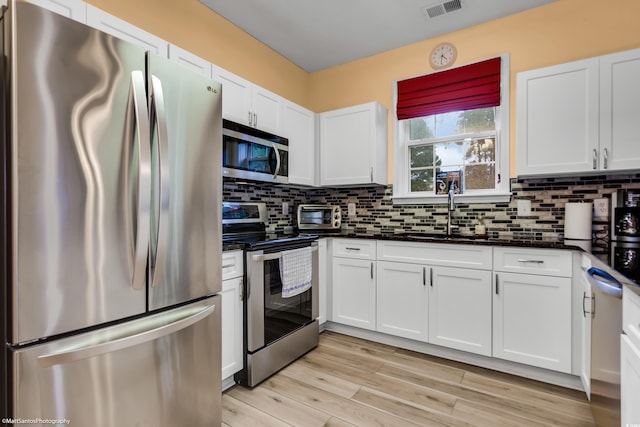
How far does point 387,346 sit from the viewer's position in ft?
8.72

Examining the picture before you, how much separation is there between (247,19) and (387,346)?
2.98m

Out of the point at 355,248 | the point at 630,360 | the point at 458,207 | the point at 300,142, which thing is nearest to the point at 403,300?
the point at 355,248

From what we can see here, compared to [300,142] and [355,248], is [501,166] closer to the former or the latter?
[355,248]

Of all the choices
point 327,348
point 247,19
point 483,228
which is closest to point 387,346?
point 327,348

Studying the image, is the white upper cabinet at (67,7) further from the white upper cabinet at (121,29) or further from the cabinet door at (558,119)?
the cabinet door at (558,119)

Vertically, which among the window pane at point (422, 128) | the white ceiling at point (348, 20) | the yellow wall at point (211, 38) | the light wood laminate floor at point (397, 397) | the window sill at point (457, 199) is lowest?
the light wood laminate floor at point (397, 397)

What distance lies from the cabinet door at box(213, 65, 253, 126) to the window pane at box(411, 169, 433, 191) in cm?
170

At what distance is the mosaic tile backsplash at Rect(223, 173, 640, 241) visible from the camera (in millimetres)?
2402

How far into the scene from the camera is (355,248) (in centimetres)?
279

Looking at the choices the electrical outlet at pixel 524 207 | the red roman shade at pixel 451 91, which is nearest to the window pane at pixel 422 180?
the red roman shade at pixel 451 91

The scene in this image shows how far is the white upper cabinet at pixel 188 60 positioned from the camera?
198 cm

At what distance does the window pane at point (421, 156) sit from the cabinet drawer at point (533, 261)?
1233 millimetres

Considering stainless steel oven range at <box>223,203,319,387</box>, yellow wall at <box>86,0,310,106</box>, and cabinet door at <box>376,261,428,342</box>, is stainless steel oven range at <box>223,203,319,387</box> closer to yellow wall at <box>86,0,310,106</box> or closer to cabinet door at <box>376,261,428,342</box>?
cabinet door at <box>376,261,428,342</box>

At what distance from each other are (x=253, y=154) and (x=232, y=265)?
85cm
